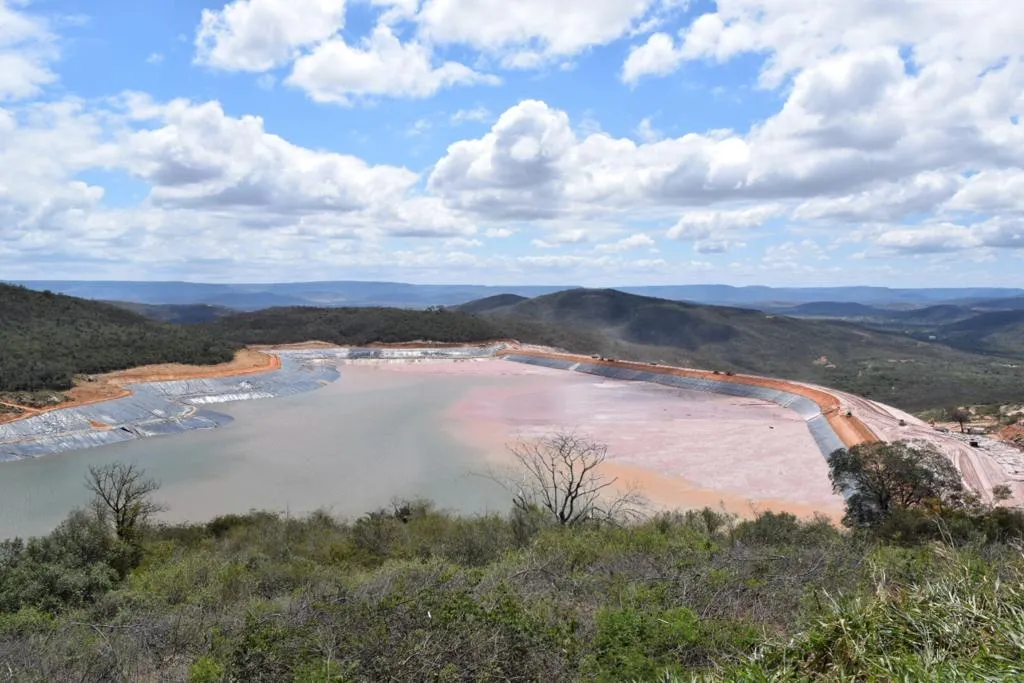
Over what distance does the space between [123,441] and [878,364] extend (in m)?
76.4

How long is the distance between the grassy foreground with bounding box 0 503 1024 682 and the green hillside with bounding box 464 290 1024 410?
142 ft

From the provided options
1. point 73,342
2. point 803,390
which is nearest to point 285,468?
point 73,342

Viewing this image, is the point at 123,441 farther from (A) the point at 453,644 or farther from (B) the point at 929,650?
(B) the point at 929,650

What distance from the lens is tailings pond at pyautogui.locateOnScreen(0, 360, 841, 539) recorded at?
19.9 meters

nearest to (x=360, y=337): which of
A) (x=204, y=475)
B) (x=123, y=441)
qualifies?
(x=123, y=441)

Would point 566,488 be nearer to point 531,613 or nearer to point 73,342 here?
point 531,613

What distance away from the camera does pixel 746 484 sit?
22266 millimetres

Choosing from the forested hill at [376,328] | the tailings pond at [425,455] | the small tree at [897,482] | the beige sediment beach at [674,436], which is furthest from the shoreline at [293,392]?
the forested hill at [376,328]

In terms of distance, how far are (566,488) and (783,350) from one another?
79.2m

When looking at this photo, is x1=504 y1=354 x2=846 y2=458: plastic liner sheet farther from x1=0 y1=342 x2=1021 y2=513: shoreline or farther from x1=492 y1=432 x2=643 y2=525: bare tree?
x1=492 y1=432 x2=643 y2=525: bare tree

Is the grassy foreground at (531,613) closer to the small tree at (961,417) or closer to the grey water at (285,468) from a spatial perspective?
the grey water at (285,468)

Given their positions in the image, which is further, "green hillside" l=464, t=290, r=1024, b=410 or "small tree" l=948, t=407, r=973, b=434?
"green hillside" l=464, t=290, r=1024, b=410

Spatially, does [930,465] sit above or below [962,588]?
below

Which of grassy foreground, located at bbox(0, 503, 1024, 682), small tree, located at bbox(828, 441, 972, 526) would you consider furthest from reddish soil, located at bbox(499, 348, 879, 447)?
grassy foreground, located at bbox(0, 503, 1024, 682)
